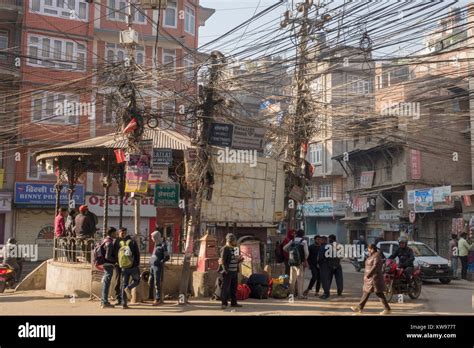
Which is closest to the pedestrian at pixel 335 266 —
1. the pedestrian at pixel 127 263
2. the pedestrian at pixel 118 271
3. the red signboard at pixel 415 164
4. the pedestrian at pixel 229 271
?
A: the pedestrian at pixel 229 271

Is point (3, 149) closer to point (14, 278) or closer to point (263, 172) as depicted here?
point (14, 278)

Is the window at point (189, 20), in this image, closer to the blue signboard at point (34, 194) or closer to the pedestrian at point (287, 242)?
the blue signboard at point (34, 194)

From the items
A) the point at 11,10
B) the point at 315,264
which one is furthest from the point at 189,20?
the point at 315,264

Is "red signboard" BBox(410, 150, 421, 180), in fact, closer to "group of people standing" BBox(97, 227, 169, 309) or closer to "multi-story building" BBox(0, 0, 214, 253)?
"multi-story building" BBox(0, 0, 214, 253)

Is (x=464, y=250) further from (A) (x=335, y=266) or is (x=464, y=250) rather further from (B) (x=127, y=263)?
(B) (x=127, y=263)

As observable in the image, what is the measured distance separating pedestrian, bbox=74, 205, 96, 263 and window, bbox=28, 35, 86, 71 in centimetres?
1607

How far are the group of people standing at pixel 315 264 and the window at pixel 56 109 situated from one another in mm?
17058

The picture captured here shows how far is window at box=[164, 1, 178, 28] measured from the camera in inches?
1256

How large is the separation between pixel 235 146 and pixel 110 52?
19719 mm

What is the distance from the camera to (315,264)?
14594 millimetres

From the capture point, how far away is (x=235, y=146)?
47.2 feet

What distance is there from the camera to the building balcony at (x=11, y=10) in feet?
94.5
